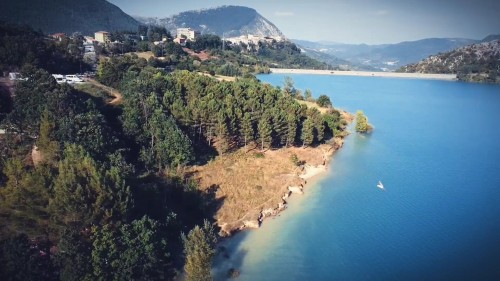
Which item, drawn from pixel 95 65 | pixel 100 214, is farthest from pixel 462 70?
pixel 100 214

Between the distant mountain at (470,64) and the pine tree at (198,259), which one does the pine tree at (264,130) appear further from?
the distant mountain at (470,64)

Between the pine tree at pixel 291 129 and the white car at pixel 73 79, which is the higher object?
the white car at pixel 73 79

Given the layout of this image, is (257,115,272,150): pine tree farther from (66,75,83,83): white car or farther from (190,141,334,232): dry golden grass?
(66,75,83,83): white car

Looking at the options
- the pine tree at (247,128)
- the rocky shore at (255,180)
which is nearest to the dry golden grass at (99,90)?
the pine tree at (247,128)

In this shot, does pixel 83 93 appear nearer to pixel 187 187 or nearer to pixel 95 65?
pixel 187 187

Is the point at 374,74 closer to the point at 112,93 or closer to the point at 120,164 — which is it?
the point at 112,93

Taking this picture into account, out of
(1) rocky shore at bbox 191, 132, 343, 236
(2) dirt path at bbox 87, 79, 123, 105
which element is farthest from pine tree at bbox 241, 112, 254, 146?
(2) dirt path at bbox 87, 79, 123, 105
